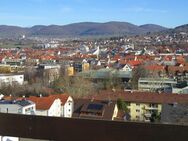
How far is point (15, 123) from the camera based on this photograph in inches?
51.9

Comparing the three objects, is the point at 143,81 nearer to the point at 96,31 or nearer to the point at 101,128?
the point at 101,128

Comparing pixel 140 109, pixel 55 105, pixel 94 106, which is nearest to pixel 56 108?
pixel 55 105

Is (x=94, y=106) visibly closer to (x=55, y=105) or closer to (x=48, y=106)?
(x=48, y=106)

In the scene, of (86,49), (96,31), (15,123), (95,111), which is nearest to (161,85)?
Answer: (95,111)

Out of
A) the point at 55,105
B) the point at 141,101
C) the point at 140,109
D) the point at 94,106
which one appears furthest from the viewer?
the point at 141,101

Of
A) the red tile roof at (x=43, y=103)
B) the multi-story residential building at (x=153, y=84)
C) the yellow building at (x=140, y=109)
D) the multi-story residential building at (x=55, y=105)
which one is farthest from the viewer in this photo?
the multi-story residential building at (x=153, y=84)

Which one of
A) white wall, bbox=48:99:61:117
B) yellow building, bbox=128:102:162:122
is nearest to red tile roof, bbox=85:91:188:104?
yellow building, bbox=128:102:162:122

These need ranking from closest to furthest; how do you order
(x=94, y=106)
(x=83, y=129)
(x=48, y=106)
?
(x=83, y=129) < (x=94, y=106) < (x=48, y=106)

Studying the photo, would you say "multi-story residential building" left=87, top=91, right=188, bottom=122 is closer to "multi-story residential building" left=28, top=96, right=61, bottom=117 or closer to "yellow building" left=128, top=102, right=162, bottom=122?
"yellow building" left=128, top=102, right=162, bottom=122

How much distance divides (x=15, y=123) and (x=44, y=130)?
11 cm

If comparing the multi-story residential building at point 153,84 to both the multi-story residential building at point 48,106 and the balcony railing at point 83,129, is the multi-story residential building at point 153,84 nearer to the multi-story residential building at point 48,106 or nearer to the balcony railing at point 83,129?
the multi-story residential building at point 48,106

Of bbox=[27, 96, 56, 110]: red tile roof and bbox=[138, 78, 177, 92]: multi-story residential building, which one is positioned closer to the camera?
bbox=[27, 96, 56, 110]: red tile roof

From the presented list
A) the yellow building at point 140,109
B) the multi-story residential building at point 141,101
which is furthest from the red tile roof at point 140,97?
the yellow building at point 140,109

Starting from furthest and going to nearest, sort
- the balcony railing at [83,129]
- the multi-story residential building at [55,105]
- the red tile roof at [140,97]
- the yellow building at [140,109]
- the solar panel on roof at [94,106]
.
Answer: the yellow building at [140,109] → the red tile roof at [140,97] → the multi-story residential building at [55,105] → the solar panel on roof at [94,106] → the balcony railing at [83,129]
